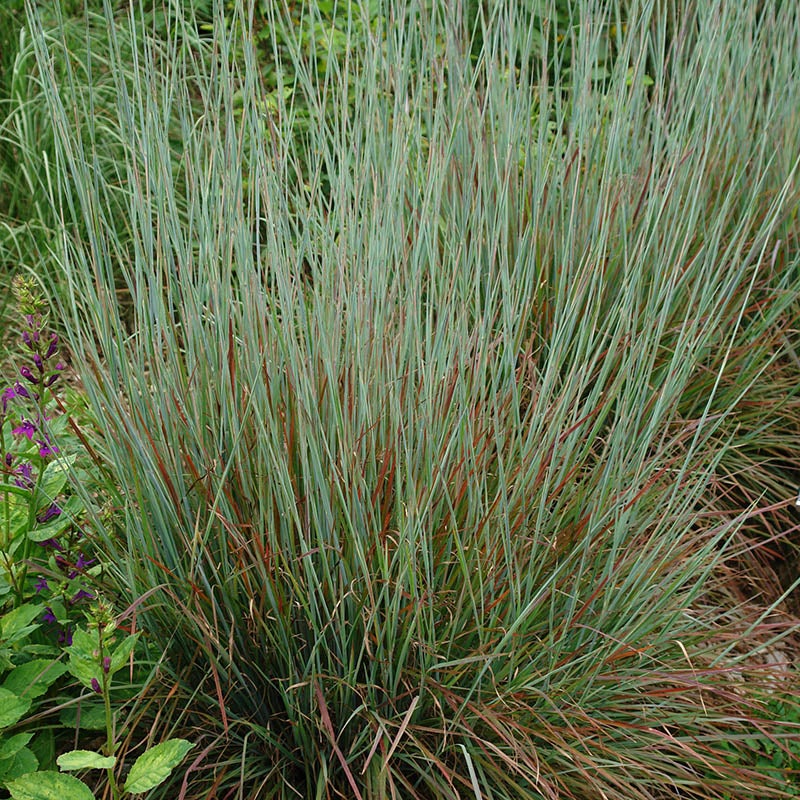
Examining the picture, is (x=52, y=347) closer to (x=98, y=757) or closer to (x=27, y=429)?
(x=27, y=429)

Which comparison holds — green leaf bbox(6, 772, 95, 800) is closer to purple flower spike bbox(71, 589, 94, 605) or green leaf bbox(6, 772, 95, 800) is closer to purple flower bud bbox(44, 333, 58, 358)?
purple flower spike bbox(71, 589, 94, 605)

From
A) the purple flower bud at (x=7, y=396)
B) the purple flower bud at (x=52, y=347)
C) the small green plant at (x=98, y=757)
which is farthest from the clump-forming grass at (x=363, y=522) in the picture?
the purple flower bud at (x=7, y=396)

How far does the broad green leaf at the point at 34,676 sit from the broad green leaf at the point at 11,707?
7cm

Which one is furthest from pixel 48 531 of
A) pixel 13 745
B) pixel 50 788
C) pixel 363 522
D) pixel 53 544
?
pixel 363 522

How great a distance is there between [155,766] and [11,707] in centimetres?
30

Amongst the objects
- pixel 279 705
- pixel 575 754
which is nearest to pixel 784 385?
pixel 575 754

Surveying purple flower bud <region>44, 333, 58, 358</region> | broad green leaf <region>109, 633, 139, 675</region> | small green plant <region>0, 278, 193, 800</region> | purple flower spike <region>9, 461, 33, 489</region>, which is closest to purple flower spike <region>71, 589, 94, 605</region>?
small green plant <region>0, 278, 193, 800</region>

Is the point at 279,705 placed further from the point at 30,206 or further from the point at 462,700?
the point at 30,206

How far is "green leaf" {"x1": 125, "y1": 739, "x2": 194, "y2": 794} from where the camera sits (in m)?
1.39

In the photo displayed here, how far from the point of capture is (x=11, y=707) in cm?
155

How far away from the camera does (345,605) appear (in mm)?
1678

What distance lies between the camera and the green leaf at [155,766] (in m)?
1.39

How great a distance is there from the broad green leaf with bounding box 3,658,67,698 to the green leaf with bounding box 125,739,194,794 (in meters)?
0.31

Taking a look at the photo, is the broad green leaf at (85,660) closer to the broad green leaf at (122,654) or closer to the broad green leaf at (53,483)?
the broad green leaf at (122,654)
